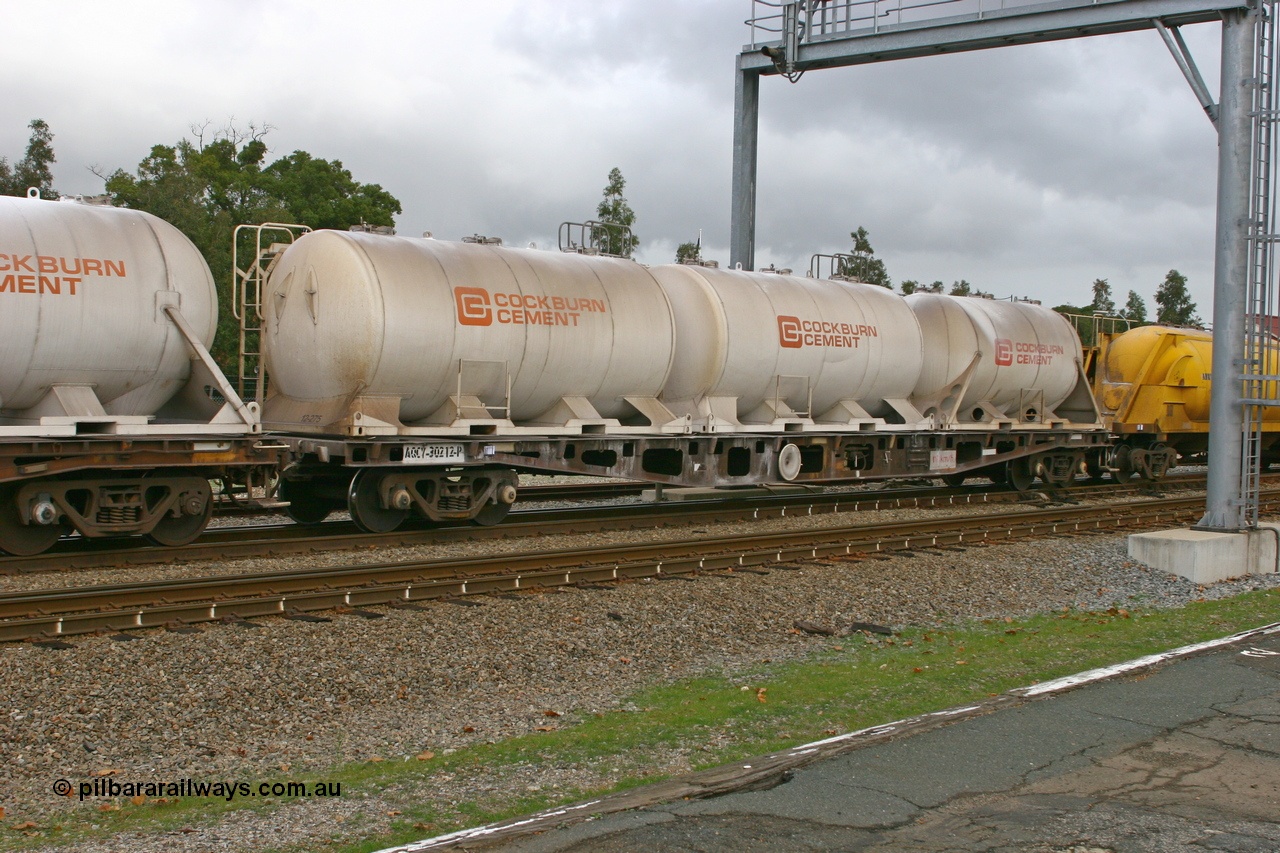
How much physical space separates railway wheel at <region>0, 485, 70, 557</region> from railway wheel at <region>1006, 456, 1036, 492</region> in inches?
695

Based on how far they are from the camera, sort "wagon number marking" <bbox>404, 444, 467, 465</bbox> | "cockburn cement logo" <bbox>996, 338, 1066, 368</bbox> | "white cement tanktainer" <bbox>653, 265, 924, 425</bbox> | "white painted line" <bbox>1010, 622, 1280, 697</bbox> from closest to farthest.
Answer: "white painted line" <bbox>1010, 622, 1280, 697</bbox>
"wagon number marking" <bbox>404, 444, 467, 465</bbox>
"white cement tanktainer" <bbox>653, 265, 924, 425</bbox>
"cockburn cement logo" <bbox>996, 338, 1066, 368</bbox>

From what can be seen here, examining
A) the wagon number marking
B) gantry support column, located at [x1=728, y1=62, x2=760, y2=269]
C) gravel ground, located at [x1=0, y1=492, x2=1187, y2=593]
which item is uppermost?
gantry support column, located at [x1=728, y1=62, x2=760, y2=269]

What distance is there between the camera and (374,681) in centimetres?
762

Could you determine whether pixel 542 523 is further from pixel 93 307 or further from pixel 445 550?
pixel 93 307

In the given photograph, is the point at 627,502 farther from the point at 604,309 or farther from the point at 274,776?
the point at 274,776

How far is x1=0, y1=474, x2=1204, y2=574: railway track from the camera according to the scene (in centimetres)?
1167

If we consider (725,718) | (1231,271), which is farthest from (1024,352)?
(725,718)

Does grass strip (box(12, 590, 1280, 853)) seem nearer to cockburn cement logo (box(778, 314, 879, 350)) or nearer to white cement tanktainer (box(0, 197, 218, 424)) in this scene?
white cement tanktainer (box(0, 197, 218, 424))

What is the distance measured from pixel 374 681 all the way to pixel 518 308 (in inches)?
292

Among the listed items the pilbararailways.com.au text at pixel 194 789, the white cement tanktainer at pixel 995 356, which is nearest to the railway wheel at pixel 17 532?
the pilbararailways.com.au text at pixel 194 789

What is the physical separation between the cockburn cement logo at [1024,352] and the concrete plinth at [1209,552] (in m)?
7.46

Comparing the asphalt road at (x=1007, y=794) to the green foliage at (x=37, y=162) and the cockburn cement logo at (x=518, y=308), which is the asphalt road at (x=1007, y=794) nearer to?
the cockburn cement logo at (x=518, y=308)

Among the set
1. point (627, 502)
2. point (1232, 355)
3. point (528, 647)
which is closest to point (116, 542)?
point (528, 647)

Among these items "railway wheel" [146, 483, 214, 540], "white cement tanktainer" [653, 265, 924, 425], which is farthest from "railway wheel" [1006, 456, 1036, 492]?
"railway wheel" [146, 483, 214, 540]
